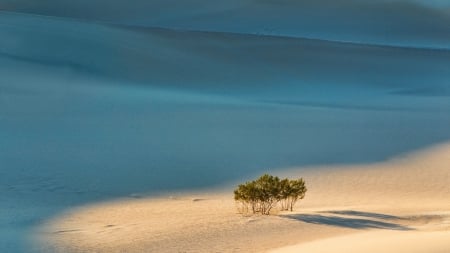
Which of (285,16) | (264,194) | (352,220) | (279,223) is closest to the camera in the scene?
(279,223)

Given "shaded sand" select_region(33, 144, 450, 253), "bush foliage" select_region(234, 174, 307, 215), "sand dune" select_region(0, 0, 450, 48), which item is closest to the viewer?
"shaded sand" select_region(33, 144, 450, 253)

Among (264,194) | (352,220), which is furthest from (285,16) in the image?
(352,220)

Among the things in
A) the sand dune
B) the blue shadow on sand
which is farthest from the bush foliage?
the sand dune

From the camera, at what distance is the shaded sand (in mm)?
7324

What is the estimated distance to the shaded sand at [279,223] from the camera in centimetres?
732

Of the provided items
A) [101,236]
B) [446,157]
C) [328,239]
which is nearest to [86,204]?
[101,236]

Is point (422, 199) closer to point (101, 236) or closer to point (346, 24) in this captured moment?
point (101, 236)

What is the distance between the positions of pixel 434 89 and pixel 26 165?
1457 centimetres

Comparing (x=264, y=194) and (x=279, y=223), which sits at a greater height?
(x=264, y=194)

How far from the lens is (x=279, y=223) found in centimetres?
830

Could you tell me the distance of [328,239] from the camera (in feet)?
24.5

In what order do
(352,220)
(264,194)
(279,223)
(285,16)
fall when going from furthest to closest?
(285,16) → (264,194) → (352,220) → (279,223)

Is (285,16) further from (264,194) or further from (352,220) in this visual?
(352,220)

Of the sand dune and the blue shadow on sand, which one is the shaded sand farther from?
the sand dune
